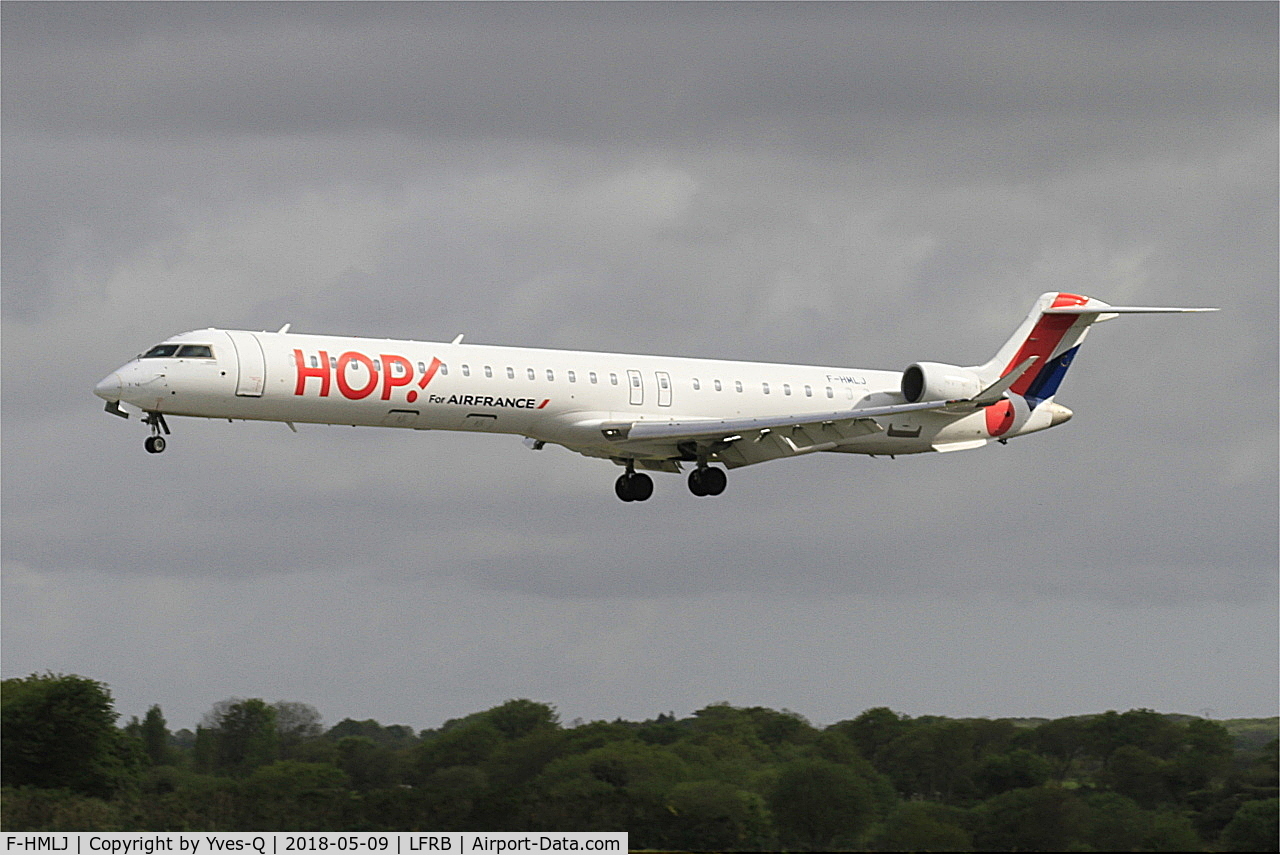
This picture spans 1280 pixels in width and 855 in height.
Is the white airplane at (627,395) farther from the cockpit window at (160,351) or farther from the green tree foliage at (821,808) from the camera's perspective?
the green tree foliage at (821,808)

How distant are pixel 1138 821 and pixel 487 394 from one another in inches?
645

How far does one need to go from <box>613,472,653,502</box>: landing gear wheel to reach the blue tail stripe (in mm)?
9578

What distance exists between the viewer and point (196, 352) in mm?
49312

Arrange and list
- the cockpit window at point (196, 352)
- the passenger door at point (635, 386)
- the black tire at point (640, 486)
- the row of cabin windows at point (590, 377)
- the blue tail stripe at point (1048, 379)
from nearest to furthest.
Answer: the cockpit window at point (196, 352) < the row of cabin windows at point (590, 377) < the passenger door at point (635, 386) < the black tire at point (640, 486) < the blue tail stripe at point (1048, 379)

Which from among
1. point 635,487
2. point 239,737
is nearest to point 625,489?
point 635,487

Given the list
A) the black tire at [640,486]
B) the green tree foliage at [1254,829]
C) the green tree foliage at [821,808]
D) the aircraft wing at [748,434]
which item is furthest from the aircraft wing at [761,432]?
the green tree foliage at [1254,829]

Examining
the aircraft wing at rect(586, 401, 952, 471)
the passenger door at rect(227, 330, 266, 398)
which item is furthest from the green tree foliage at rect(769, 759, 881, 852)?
the passenger door at rect(227, 330, 266, 398)

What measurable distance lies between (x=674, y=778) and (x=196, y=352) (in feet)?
44.5

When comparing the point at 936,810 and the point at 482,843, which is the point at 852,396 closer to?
the point at 936,810

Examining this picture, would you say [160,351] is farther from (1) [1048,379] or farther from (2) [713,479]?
(1) [1048,379]

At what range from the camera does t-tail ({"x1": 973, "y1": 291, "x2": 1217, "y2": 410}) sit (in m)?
59.0

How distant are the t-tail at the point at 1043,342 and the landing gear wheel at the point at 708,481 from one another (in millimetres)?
7379

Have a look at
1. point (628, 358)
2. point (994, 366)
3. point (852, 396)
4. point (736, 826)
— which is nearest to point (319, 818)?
point (736, 826)
